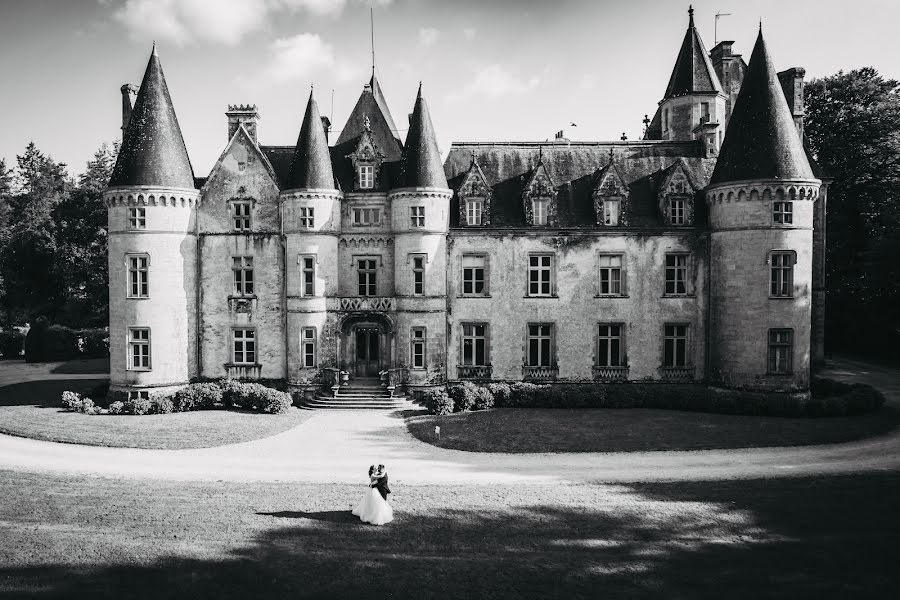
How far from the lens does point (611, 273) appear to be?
117 ft

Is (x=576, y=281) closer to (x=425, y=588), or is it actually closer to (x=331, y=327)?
(x=331, y=327)

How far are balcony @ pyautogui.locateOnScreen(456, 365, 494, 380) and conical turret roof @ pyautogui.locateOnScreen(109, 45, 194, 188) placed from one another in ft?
59.8

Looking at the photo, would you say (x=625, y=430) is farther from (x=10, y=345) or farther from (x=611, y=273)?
(x=10, y=345)

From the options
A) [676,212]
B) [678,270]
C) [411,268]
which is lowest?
[678,270]

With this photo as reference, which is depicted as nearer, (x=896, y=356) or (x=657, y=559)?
(x=657, y=559)

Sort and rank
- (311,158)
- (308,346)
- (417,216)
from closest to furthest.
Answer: (311,158) < (417,216) < (308,346)

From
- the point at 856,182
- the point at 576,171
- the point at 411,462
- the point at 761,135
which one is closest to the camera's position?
the point at 411,462

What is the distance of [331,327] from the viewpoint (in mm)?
35156

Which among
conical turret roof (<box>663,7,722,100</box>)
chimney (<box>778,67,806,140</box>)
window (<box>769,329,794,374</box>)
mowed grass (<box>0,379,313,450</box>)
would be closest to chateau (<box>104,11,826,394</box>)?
window (<box>769,329,794,374</box>)

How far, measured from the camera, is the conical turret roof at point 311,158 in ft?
113

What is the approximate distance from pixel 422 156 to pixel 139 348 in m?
18.5

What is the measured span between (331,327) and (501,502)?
19.0 metres

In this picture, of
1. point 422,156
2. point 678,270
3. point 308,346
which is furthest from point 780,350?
point 308,346

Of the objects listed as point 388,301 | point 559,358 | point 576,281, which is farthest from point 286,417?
point 576,281
